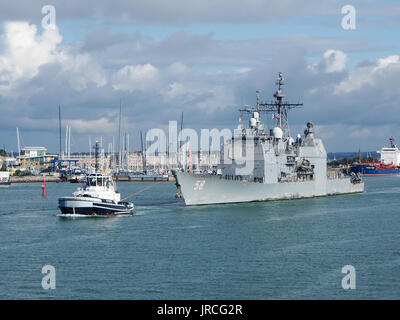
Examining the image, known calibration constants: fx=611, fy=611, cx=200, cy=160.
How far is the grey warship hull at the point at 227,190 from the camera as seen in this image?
4798 centimetres

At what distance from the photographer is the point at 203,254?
2881 cm

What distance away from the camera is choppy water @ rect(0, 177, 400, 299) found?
2238cm

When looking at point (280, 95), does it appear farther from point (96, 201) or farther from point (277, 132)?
point (96, 201)

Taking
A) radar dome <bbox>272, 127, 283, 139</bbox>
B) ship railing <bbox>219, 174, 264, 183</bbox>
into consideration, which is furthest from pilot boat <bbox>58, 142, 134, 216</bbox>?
radar dome <bbox>272, 127, 283, 139</bbox>

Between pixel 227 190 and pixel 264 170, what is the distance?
5.85m

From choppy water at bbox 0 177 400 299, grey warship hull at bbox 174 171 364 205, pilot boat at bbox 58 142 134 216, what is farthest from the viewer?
grey warship hull at bbox 174 171 364 205

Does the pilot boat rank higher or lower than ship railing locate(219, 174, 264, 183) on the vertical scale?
lower

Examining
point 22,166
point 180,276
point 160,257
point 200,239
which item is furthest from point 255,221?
point 22,166

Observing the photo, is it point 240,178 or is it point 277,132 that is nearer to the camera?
point 240,178

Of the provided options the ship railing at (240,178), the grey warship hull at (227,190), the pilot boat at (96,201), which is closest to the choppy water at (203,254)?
the pilot boat at (96,201)

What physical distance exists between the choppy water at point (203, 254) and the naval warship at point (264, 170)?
2684mm

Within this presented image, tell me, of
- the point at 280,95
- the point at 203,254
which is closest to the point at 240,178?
the point at 280,95

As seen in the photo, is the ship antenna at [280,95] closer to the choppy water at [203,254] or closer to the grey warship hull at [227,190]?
the grey warship hull at [227,190]

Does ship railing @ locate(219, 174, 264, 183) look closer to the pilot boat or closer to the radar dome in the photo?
the radar dome
